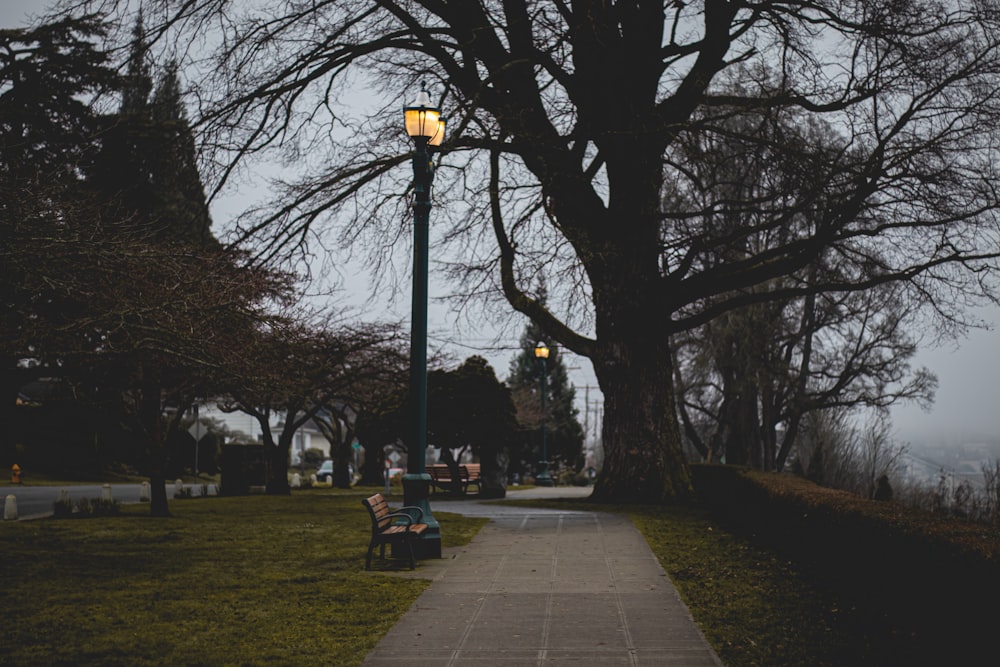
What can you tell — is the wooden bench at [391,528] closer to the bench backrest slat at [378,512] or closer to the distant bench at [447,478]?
the bench backrest slat at [378,512]

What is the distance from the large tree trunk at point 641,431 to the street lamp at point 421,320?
8.56m

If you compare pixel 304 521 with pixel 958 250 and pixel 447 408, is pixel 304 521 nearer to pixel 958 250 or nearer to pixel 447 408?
pixel 447 408

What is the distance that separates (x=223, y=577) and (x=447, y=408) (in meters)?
18.9

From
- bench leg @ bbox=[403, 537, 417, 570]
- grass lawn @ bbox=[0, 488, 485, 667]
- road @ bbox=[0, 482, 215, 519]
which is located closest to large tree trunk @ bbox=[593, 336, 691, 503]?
grass lawn @ bbox=[0, 488, 485, 667]

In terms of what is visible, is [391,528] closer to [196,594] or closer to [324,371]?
[196,594]

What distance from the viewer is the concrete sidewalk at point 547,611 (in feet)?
22.5

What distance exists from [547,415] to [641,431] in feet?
116

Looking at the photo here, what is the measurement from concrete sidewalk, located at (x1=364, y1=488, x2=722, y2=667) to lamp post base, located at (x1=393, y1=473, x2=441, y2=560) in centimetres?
23

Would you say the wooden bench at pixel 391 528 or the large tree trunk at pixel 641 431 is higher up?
the large tree trunk at pixel 641 431

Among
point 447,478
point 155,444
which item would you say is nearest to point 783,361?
point 447,478

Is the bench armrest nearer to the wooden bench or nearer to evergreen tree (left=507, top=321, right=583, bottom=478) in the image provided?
the wooden bench

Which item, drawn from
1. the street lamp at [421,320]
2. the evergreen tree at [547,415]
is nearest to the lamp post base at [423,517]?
the street lamp at [421,320]

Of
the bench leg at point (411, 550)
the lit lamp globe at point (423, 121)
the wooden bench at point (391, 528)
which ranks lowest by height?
the bench leg at point (411, 550)

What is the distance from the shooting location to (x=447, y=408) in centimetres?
2953
